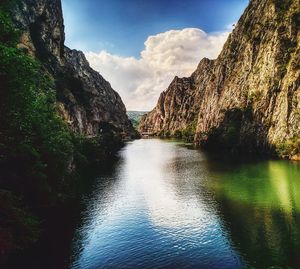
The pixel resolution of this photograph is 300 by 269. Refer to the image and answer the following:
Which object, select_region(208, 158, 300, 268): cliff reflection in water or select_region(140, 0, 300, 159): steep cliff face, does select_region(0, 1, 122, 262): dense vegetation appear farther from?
select_region(140, 0, 300, 159): steep cliff face

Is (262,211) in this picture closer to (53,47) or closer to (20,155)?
(20,155)

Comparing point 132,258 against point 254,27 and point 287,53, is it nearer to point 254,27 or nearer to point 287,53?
point 287,53

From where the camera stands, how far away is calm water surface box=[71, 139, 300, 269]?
3881cm

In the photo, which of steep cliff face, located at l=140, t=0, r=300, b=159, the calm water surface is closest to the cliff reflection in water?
the calm water surface

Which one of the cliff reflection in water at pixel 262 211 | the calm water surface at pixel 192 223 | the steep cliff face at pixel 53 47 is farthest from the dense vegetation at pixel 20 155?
the steep cliff face at pixel 53 47

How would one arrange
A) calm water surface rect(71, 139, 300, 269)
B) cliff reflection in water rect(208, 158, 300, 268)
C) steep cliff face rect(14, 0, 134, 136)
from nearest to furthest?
1. calm water surface rect(71, 139, 300, 269)
2. cliff reflection in water rect(208, 158, 300, 268)
3. steep cliff face rect(14, 0, 134, 136)

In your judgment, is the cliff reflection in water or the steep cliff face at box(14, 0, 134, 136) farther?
the steep cliff face at box(14, 0, 134, 136)

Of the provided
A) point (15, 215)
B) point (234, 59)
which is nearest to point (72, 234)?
point (15, 215)

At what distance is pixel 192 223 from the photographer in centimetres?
5088

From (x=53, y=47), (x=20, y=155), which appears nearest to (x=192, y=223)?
(x=20, y=155)

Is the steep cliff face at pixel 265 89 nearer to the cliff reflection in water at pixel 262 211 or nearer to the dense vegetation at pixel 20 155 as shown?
the cliff reflection in water at pixel 262 211

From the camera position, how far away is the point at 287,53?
454 ft

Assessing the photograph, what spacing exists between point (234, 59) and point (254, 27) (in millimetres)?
25663

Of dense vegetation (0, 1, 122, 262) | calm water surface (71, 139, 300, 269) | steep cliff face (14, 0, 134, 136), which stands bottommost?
calm water surface (71, 139, 300, 269)
